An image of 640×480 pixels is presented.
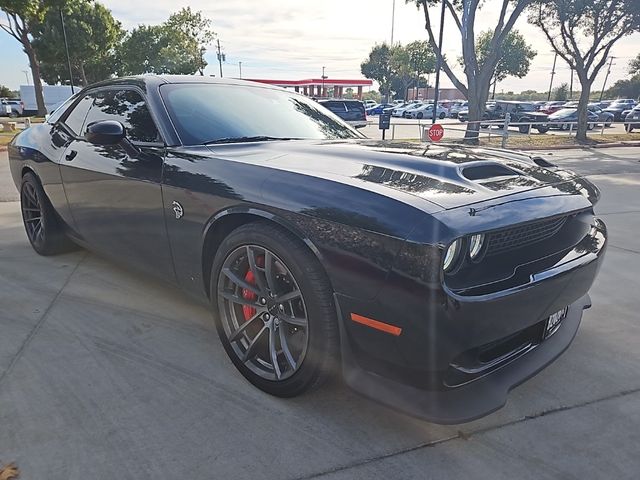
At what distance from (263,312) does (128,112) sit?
5.68ft

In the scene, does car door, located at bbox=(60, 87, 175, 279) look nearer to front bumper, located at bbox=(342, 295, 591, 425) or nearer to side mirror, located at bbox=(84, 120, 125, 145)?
side mirror, located at bbox=(84, 120, 125, 145)

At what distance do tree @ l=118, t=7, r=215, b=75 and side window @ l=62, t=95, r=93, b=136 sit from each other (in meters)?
35.8

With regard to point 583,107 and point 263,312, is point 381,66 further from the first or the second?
point 263,312

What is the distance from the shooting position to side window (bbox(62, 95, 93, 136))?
356 centimetres

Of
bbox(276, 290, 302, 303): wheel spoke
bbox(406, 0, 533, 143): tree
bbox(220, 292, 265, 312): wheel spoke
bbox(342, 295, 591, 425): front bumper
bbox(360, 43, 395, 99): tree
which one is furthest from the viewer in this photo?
bbox(360, 43, 395, 99): tree

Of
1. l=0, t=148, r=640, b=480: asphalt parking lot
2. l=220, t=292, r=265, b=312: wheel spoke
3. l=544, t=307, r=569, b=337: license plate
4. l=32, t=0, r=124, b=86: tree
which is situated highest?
l=32, t=0, r=124, b=86: tree

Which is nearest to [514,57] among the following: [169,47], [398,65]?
[398,65]

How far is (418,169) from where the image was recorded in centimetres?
219

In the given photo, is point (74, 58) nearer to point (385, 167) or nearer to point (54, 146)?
point (54, 146)

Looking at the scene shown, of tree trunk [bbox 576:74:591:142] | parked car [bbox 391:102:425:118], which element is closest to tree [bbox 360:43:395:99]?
parked car [bbox 391:102:425:118]

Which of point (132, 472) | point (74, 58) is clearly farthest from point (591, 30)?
point (74, 58)

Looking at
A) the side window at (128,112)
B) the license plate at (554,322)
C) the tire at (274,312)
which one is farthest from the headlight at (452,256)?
the side window at (128,112)

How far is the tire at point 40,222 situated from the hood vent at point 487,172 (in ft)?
10.8

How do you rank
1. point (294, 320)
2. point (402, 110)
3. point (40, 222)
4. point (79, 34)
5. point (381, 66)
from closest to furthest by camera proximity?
point (294, 320) → point (40, 222) → point (79, 34) → point (402, 110) → point (381, 66)
